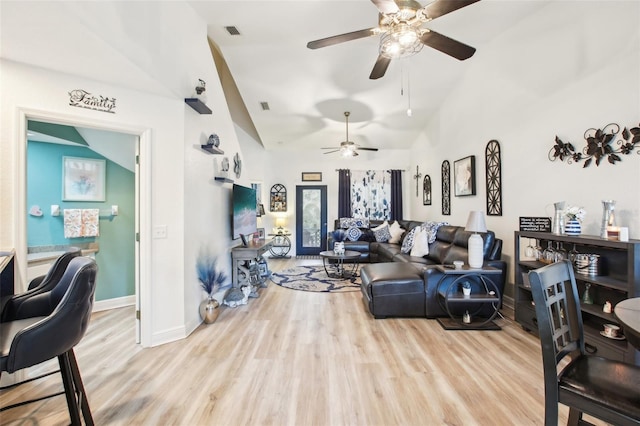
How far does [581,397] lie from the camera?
3.65ft

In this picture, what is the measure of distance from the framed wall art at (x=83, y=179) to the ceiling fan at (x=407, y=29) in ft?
9.83

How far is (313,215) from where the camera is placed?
7.67m

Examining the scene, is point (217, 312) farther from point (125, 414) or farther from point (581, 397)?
point (581, 397)

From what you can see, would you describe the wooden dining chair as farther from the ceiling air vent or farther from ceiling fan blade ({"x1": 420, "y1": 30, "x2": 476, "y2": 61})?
the ceiling air vent

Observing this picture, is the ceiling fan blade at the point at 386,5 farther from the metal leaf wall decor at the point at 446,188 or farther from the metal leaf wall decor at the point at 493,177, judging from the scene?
the metal leaf wall decor at the point at 446,188

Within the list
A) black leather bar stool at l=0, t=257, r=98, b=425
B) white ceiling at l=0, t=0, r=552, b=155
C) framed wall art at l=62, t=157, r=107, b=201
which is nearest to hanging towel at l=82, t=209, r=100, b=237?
framed wall art at l=62, t=157, r=107, b=201

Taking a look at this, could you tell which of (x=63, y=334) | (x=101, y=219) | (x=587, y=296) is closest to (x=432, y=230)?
(x=587, y=296)

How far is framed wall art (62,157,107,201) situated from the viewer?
320 centimetres

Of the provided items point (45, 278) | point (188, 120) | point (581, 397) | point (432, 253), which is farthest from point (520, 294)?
point (45, 278)

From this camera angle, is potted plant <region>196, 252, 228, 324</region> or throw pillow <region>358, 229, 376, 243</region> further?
throw pillow <region>358, 229, 376, 243</region>

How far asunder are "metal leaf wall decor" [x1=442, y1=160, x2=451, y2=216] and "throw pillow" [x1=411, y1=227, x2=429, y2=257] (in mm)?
833

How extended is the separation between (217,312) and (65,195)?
226 centimetres

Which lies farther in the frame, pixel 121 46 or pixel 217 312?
pixel 217 312

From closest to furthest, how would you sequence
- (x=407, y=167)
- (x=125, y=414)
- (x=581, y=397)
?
1. (x=581, y=397)
2. (x=125, y=414)
3. (x=407, y=167)
